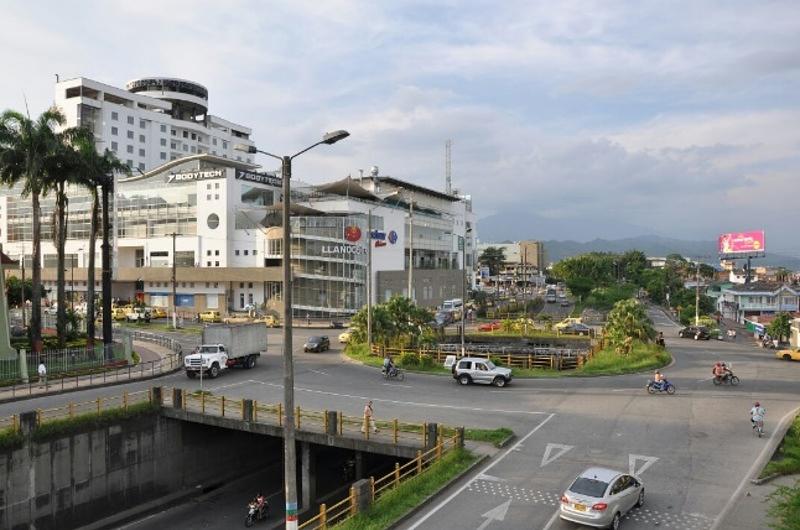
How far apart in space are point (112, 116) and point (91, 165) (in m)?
73.5

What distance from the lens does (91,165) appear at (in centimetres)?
4303

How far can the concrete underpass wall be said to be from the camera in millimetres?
24703

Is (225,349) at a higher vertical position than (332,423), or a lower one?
higher

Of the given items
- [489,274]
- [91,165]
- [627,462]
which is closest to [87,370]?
[91,165]

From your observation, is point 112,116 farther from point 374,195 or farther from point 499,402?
point 499,402

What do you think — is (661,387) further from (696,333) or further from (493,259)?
(493,259)

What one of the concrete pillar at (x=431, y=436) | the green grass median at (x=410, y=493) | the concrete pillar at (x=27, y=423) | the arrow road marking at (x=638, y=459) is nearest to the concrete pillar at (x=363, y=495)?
the green grass median at (x=410, y=493)

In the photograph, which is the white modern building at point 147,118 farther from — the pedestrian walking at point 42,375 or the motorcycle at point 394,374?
the motorcycle at point 394,374

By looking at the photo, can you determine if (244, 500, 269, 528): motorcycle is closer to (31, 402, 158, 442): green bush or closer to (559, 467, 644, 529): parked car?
(31, 402, 158, 442): green bush

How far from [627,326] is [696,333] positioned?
22.9 m

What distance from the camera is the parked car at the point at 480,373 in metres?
36.2

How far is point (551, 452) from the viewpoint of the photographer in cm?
2300

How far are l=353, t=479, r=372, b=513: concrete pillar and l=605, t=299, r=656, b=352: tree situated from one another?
30.9m

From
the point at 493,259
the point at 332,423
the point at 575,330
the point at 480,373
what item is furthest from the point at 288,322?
the point at 493,259
